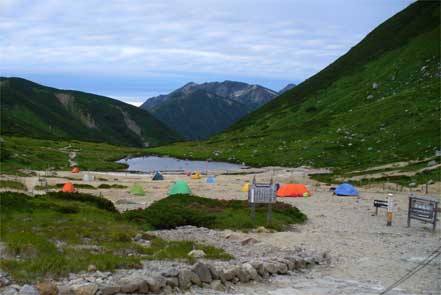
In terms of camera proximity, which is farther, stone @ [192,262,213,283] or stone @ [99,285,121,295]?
stone @ [192,262,213,283]

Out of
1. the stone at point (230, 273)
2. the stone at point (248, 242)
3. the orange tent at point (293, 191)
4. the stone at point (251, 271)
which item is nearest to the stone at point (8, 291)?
the stone at point (230, 273)

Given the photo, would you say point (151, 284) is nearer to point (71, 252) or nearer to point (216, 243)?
point (71, 252)

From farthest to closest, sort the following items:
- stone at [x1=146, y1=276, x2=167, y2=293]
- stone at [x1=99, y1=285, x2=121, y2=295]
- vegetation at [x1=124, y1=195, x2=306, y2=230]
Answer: vegetation at [x1=124, y1=195, x2=306, y2=230], stone at [x1=146, y1=276, x2=167, y2=293], stone at [x1=99, y1=285, x2=121, y2=295]

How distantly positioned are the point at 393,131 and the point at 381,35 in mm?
93728

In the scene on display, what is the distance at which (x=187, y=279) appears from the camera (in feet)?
43.6

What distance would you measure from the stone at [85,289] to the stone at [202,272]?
2920 mm

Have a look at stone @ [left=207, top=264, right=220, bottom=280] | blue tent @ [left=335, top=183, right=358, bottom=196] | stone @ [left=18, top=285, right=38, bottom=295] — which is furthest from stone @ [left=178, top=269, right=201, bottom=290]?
blue tent @ [left=335, top=183, right=358, bottom=196]

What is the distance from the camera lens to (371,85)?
133 meters

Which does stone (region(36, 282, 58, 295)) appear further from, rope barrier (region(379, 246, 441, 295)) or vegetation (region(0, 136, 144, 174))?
vegetation (region(0, 136, 144, 174))

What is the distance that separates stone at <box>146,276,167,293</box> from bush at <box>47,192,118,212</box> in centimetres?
1825

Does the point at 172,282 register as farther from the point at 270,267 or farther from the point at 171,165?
the point at 171,165

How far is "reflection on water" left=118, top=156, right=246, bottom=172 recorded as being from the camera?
10041 cm

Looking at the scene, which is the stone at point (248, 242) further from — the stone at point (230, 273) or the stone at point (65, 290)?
the stone at point (65, 290)

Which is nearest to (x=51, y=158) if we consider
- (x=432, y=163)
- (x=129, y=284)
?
(x=432, y=163)
